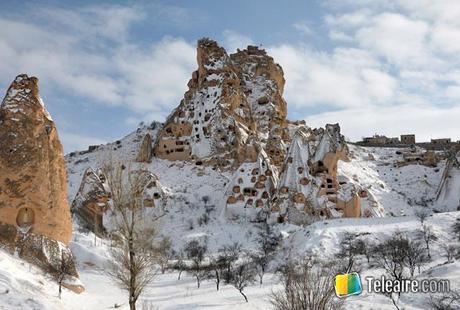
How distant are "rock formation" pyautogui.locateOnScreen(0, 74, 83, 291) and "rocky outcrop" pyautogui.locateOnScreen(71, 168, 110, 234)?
17.8m

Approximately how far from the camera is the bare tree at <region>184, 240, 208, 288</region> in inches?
1267

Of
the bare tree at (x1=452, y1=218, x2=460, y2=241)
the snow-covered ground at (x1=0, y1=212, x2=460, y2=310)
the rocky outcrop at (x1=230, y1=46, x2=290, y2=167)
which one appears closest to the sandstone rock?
the snow-covered ground at (x1=0, y1=212, x2=460, y2=310)

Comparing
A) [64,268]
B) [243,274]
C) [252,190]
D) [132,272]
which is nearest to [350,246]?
[243,274]

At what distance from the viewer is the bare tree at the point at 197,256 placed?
3219 cm

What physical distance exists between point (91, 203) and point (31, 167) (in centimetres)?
2161

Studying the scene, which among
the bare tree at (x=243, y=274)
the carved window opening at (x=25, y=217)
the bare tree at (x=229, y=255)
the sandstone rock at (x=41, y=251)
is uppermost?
the carved window opening at (x=25, y=217)

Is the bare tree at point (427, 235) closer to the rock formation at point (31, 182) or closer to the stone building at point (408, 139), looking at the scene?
the rock formation at point (31, 182)

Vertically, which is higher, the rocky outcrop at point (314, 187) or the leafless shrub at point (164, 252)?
the rocky outcrop at point (314, 187)

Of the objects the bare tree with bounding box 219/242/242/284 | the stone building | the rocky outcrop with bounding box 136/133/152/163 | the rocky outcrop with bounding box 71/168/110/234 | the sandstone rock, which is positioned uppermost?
the stone building

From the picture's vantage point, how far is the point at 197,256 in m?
36.7

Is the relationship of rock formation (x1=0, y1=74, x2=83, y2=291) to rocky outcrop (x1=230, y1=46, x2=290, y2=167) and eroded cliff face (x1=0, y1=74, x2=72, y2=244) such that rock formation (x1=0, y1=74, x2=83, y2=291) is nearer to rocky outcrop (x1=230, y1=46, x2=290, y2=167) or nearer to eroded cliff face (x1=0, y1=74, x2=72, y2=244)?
eroded cliff face (x1=0, y1=74, x2=72, y2=244)

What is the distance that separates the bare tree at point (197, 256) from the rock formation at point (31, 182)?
Result: 10759mm

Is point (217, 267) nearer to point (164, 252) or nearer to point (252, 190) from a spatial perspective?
point (164, 252)

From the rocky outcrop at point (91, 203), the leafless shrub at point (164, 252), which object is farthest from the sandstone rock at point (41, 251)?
the rocky outcrop at point (91, 203)
